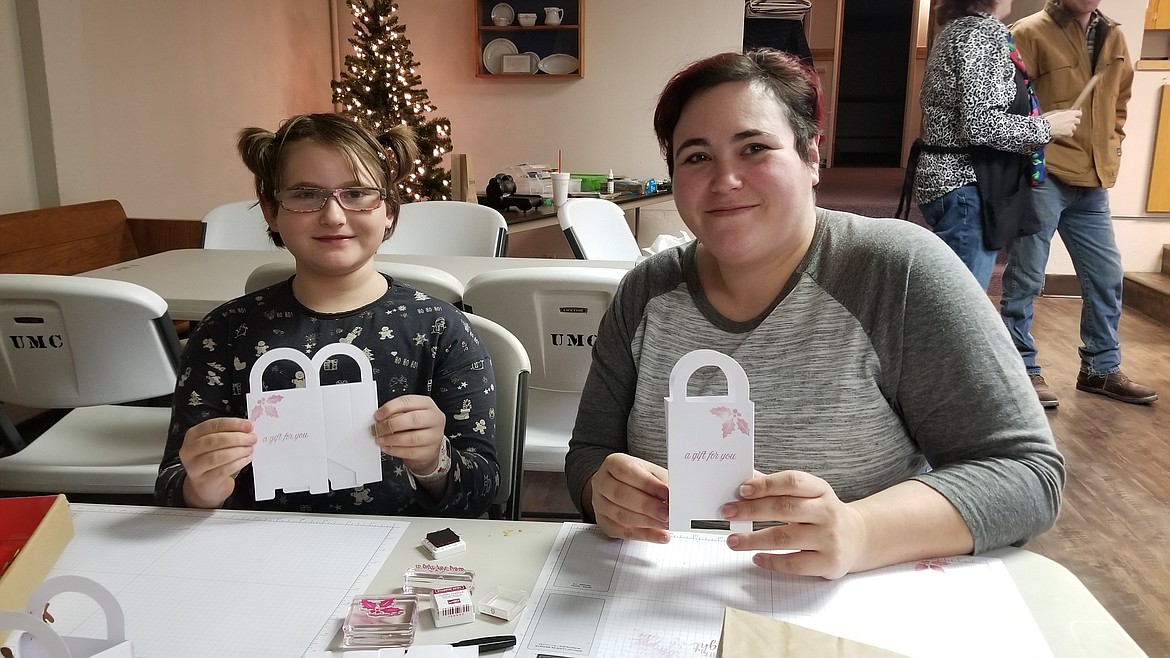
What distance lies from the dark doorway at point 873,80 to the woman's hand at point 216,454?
12566 millimetres

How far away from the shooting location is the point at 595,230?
353cm

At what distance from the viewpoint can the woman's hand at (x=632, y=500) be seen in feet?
3.25

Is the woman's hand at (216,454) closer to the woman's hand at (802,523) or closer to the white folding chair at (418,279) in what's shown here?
the woman's hand at (802,523)

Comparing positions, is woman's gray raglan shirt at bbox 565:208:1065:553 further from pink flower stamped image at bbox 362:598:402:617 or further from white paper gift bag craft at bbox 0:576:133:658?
white paper gift bag craft at bbox 0:576:133:658

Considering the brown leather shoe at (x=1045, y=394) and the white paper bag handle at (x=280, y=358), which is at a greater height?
the white paper bag handle at (x=280, y=358)

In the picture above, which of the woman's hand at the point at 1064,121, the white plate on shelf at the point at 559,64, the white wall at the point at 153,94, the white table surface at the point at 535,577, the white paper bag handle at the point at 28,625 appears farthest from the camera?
the white plate on shelf at the point at 559,64

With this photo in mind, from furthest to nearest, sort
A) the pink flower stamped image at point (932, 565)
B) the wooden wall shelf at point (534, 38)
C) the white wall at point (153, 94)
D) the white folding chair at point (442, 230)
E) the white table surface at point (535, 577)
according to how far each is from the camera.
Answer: the wooden wall shelf at point (534, 38) < the white wall at point (153, 94) < the white folding chair at point (442, 230) < the pink flower stamped image at point (932, 565) < the white table surface at point (535, 577)

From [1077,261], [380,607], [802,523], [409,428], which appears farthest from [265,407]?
[1077,261]

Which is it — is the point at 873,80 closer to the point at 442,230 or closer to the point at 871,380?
the point at 442,230

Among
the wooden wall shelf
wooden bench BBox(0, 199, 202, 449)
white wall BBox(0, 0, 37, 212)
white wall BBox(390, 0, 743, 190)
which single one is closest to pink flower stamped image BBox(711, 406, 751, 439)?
wooden bench BBox(0, 199, 202, 449)

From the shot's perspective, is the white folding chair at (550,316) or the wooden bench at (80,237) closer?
the white folding chair at (550,316)

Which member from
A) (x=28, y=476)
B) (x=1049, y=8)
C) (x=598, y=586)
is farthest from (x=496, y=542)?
(x=1049, y=8)

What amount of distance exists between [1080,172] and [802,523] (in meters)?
3.19

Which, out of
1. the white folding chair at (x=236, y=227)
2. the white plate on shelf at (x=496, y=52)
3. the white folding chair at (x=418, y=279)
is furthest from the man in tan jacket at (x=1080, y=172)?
the white plate on shelf at (x=496, y=52)
